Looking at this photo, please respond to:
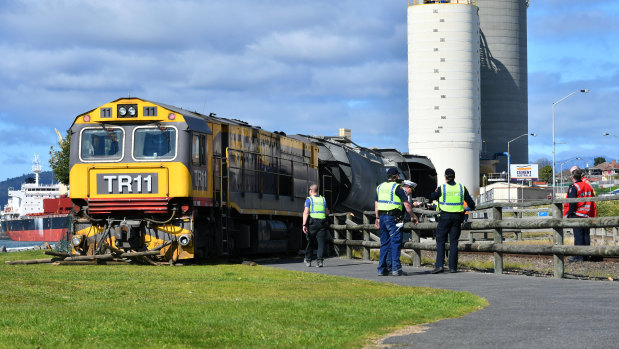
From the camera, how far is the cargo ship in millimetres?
129625

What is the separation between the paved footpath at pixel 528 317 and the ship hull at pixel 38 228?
116 m

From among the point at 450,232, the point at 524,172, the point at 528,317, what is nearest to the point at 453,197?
the point at 450,232

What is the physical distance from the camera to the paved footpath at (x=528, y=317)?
26.2 ft

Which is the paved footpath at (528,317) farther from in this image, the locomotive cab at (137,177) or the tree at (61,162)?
the tree at (61,162)

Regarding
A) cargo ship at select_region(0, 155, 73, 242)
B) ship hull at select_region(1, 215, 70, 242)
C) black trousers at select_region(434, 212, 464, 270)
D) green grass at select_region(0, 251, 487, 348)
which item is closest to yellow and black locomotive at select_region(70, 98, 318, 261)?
green grass at select_region(0, 251, 487, 348)

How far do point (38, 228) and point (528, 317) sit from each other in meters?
137

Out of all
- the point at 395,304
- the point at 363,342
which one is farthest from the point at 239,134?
the point at 363,342

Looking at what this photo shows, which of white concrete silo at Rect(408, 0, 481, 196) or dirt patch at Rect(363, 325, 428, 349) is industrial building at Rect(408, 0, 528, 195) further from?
dirt patch at Rect(363, 325, 428, 349)

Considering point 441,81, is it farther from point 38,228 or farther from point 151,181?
point 151,181

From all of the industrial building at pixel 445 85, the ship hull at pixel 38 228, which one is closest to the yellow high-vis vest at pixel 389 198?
the ship hull at pixel 38 228

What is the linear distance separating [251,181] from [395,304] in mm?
12395

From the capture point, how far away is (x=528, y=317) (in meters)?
9.73

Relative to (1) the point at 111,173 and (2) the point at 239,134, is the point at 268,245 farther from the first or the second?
(1) the point at 111,173

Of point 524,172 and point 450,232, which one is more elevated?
point 524,172
